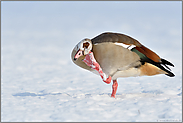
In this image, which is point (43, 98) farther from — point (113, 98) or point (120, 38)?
point (120, 38)

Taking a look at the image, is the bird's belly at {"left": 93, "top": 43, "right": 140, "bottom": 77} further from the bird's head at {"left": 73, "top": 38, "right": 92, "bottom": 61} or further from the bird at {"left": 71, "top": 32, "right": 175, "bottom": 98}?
the bird's head at {"left": 73, "top": 38, "right": 92, "bottom": 61}

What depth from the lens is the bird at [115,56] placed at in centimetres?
451

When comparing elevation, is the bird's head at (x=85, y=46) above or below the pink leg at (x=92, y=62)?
above

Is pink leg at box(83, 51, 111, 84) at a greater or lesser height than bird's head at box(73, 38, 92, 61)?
lesser

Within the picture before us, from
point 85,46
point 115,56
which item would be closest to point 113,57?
point 115,56

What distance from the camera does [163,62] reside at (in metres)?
4.82

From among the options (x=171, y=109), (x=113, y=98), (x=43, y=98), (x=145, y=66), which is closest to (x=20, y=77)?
(x=43, y=98)

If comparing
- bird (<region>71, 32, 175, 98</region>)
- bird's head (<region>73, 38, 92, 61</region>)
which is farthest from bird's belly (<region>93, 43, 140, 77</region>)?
bird's head (<region>73, 38, 92, 61</region>)

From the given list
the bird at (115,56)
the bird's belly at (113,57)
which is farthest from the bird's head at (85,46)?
the bird's belly at (113,57)

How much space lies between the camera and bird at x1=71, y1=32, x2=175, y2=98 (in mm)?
4508

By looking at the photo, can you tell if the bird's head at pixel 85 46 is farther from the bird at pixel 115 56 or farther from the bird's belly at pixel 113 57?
the bird's belly at pixel 113 57

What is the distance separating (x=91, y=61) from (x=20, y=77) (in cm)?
403

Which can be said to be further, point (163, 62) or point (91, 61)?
point (163, 62)

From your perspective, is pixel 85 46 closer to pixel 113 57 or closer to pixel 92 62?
pixel 92 62
